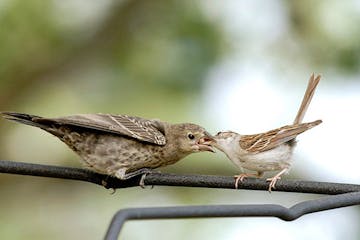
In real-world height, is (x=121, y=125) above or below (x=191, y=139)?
above

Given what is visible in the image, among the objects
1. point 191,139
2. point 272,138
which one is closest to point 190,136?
point 191,139

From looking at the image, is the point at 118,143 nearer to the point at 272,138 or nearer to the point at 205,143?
the point at 205,143

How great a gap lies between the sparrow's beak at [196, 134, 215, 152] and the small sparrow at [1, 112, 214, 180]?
2 centimetres

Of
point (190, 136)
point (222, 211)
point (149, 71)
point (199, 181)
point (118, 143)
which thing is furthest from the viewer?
point (149, 71)

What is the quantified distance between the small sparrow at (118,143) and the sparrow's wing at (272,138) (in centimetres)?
33

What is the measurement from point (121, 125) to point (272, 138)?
68 cm

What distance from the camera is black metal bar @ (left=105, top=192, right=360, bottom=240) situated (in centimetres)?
200

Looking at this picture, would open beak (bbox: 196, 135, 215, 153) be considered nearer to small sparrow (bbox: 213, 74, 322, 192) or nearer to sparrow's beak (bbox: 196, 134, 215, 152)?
sparrow's beak (bbox: 196, 134, 215, 152)

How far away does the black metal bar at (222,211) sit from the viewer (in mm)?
1995

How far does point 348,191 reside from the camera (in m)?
2.71

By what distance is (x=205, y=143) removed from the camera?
14.6ft

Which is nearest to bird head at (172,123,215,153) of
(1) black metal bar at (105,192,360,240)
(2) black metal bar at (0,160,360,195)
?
(2) black metal bar at (0,160,360,195)

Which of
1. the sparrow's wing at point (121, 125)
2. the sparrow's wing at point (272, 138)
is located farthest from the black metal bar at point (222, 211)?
the sparrow's wing at point (121, 125)

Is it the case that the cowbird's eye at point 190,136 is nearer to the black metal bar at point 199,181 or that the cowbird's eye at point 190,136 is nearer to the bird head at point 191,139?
the bird head at point 191,139
